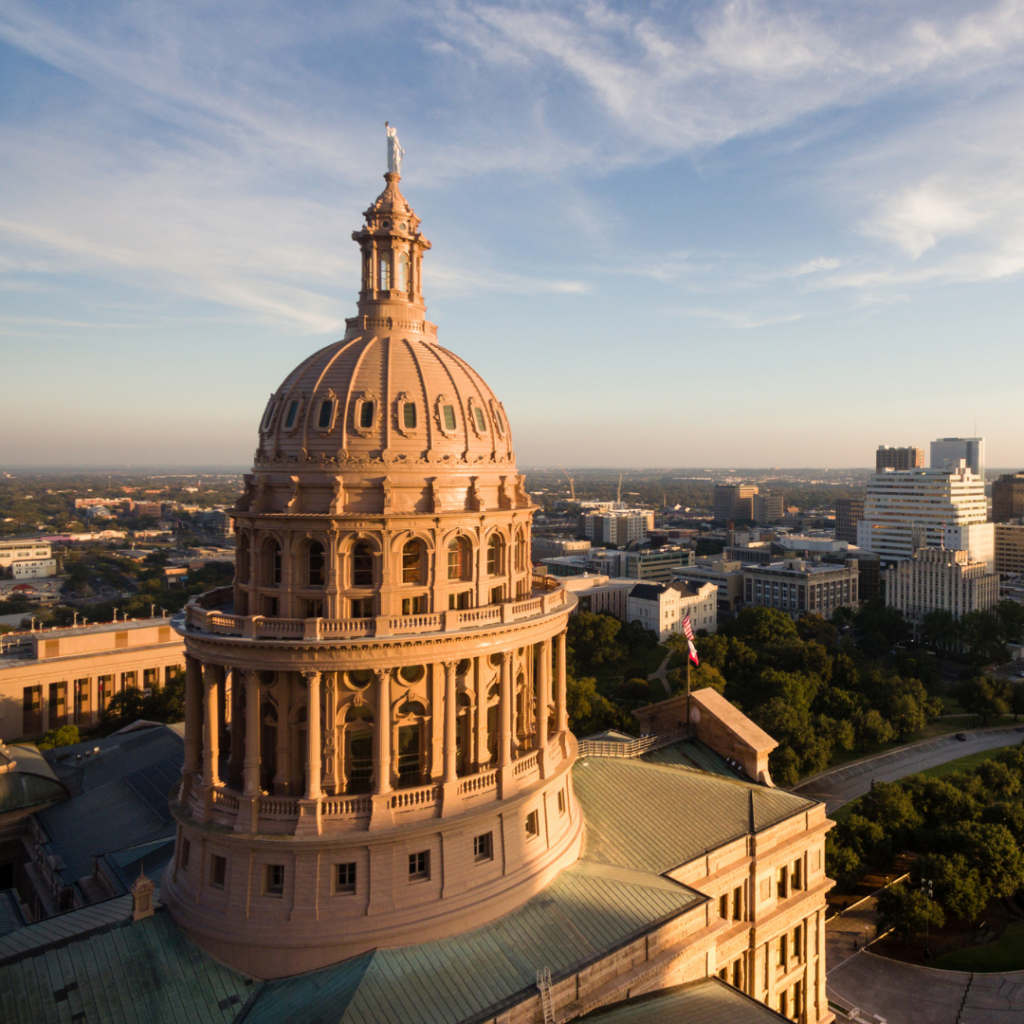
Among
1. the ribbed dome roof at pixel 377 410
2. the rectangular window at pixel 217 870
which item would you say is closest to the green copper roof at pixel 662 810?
the rectangular window at pixel 217 870

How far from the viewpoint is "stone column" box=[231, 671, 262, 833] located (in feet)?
108

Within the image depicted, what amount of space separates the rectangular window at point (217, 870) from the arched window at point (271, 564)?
41.1 ft

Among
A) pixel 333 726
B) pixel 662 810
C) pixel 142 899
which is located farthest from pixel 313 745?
pixel 662 810

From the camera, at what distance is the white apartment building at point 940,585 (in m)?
170

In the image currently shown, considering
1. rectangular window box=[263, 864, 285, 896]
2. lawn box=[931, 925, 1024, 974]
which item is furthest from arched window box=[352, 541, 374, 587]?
lawn box=[931, 925, 1024, 974]

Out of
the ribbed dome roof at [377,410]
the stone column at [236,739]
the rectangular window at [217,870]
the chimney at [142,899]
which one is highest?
the ribbed dome roof at [377,410]

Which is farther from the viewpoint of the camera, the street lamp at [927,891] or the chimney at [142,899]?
the street lamp at [927,891]

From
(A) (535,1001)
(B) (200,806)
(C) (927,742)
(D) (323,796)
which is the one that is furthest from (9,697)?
(C) (927,742)

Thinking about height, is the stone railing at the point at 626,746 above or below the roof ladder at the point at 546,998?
above

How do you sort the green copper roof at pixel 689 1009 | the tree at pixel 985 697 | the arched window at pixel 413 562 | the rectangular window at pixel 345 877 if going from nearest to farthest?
the green copper roof at pixel 689 1009, the rectangular window at pixel 345 877, the arched window at pixel 413 562, the tree at pixel 985 697

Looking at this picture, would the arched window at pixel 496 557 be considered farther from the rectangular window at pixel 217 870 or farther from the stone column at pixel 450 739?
the rectangular window at pixel 217 870

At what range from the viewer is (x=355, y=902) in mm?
32438

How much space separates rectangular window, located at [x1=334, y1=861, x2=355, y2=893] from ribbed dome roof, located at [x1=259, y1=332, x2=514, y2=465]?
1797cm

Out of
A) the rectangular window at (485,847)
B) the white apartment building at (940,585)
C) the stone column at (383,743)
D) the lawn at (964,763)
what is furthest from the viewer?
the white apartment building at (940,585)
